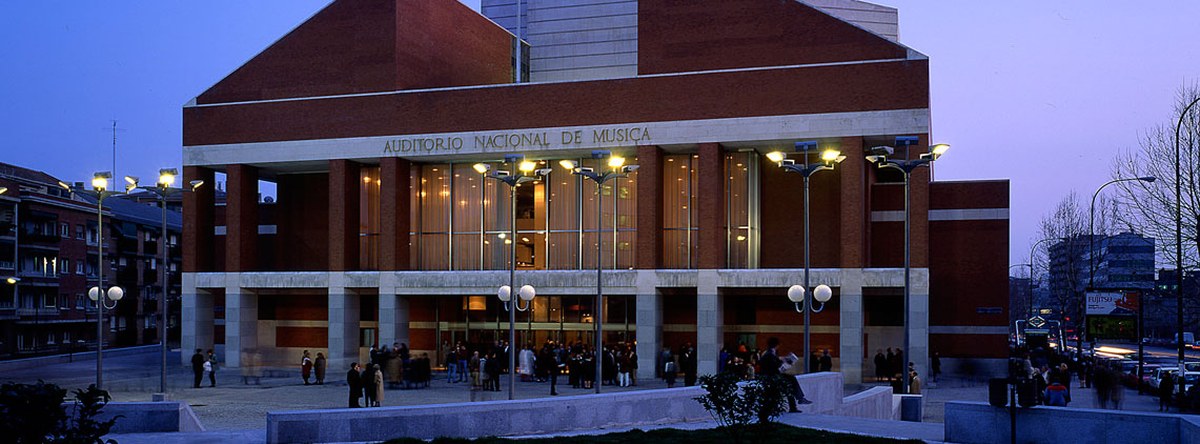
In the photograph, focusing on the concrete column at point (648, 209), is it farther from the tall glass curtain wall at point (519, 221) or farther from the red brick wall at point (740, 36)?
the red brick wall at point (740, 36)

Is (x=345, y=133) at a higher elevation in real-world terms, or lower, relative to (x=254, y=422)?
higher

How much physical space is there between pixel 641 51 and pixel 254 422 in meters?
25.5

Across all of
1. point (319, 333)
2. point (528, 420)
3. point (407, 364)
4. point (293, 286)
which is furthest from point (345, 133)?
point (528, 420)

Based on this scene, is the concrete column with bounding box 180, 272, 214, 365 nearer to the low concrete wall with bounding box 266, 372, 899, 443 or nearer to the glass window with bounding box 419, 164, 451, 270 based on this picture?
the glass window with bounding box 419, 164, 451, 270

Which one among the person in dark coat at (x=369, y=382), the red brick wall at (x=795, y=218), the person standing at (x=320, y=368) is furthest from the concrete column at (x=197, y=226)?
the person in dark coat at (x=369, y=382)

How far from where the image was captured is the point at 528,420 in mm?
20188

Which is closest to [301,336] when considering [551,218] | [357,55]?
[357,55]

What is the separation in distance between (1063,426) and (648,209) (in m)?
28.6

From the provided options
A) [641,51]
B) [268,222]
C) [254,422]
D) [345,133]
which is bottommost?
[254,422]

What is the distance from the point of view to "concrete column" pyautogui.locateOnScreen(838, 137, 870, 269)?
42969 mm

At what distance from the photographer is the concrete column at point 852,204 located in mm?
42969

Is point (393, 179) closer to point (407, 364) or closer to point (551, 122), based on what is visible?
point (551, 122)

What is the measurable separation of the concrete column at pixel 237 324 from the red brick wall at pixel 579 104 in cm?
720

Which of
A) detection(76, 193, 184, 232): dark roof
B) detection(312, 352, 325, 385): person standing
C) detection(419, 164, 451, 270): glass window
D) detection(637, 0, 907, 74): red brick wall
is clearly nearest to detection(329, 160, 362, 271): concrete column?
detection(419, 164, 451, 270): glass window
